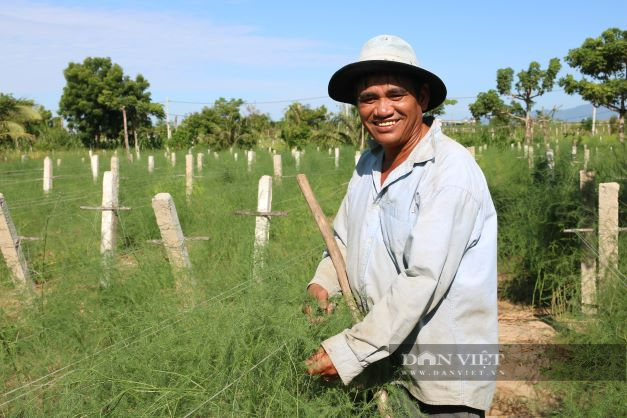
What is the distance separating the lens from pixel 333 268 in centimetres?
226

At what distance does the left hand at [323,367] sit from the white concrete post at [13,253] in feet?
10.9

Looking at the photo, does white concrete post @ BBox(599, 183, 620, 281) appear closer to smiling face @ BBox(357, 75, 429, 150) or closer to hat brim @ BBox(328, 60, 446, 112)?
hat brim @ BBox(328, 60, 446, 112)

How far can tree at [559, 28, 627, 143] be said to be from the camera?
27094 mm

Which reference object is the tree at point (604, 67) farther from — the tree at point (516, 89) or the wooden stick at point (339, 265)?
the wooden stick at point (339, 265)

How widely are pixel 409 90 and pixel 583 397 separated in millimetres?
2901

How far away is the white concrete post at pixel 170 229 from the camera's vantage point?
4.00 m

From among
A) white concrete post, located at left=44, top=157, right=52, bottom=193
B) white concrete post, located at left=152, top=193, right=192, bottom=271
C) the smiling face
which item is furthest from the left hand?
white concrete post, located at left=44, top=157, right=52, bottom=193

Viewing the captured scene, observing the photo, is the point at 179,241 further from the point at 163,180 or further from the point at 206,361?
the point at 163,180

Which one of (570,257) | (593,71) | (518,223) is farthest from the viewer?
(593,71)

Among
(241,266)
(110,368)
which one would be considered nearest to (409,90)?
(110,368)

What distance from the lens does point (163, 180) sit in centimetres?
1182

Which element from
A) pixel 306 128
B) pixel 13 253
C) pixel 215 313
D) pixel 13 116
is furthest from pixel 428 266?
pixel 306 128

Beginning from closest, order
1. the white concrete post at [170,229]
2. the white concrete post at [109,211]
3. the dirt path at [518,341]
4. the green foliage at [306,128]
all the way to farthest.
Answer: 1. the white concrete post at [170,229]
2. the dirt path at [518,341]
3. the white concrete post at [109,211]
4. the green foliage at [306,128]

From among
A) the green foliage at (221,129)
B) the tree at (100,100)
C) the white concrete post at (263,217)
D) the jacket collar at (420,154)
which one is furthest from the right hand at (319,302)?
the tree at (100,100)
